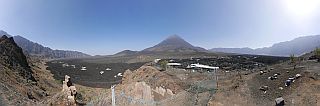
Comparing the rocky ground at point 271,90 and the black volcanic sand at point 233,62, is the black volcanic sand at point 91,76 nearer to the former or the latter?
the black volcanic sand at point 233,62

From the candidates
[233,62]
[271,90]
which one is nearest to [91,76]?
[233,62]

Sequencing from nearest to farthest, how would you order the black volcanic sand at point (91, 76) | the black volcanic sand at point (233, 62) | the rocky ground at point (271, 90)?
the rocky ground at point (271, 90) < the black volcanic sand at point (233, 62) < the black volcanic sand at point (91, 76)

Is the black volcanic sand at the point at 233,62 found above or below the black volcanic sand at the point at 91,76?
above

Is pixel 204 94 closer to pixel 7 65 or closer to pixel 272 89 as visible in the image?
Result: pixel 272 89

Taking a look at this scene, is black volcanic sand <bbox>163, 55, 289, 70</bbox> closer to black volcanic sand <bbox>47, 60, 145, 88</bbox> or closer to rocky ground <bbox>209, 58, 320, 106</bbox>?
black volcanic sand <bbox>47, 60, 145, 88</bbox>

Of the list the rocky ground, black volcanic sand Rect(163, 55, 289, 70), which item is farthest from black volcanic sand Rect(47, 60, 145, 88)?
the rocky ground

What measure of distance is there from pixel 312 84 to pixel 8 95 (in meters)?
24.5

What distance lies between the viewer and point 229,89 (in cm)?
3203

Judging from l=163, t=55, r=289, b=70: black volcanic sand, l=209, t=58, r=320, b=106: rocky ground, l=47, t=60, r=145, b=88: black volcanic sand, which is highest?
l=163, t=55, r=289, b=70: black volcanic sand

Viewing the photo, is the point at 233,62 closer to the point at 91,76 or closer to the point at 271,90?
the point at 91,76

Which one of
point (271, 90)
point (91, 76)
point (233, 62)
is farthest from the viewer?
point (233, 62)

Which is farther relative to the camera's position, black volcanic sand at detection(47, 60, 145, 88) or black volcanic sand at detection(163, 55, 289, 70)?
black volcanic sand at detection(47, 60, 145, 88)

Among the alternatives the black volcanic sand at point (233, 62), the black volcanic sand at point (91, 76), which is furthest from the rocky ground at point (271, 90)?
the black volcanic sand at point (91, 76)

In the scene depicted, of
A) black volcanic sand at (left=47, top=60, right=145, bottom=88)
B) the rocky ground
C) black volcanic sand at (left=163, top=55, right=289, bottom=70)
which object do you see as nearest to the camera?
the rocky ground
